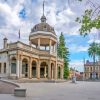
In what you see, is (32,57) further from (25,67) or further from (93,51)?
(93,51)

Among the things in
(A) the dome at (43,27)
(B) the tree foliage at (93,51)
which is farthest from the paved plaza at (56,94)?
(B) the tree foliage at (93,51)

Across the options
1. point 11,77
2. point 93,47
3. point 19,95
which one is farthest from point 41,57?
point 93,47

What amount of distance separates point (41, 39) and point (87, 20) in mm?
41987

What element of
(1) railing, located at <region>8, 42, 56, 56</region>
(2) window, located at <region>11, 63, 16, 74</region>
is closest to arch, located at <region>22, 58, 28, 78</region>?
(1) railing, located at <region>8, 42, 56, 56</region>

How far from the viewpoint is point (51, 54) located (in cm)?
5066

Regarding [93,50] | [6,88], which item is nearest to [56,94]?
[6,88]

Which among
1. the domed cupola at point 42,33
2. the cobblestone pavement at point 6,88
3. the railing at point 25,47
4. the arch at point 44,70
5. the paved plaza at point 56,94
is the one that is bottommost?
the paved plaza at point 56,94

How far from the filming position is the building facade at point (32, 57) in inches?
1618

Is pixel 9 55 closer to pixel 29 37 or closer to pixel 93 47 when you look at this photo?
pixel 29 37

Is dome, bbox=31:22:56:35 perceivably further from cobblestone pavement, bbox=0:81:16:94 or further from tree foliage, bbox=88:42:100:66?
tree foliage, bbox=88:42:100:66

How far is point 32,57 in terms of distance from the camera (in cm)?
4562

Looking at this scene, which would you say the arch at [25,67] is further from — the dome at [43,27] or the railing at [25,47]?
the dome at [43,27]

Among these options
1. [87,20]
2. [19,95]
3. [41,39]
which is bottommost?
[19,95]

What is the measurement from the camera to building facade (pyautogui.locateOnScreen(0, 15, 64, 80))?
135 feet
